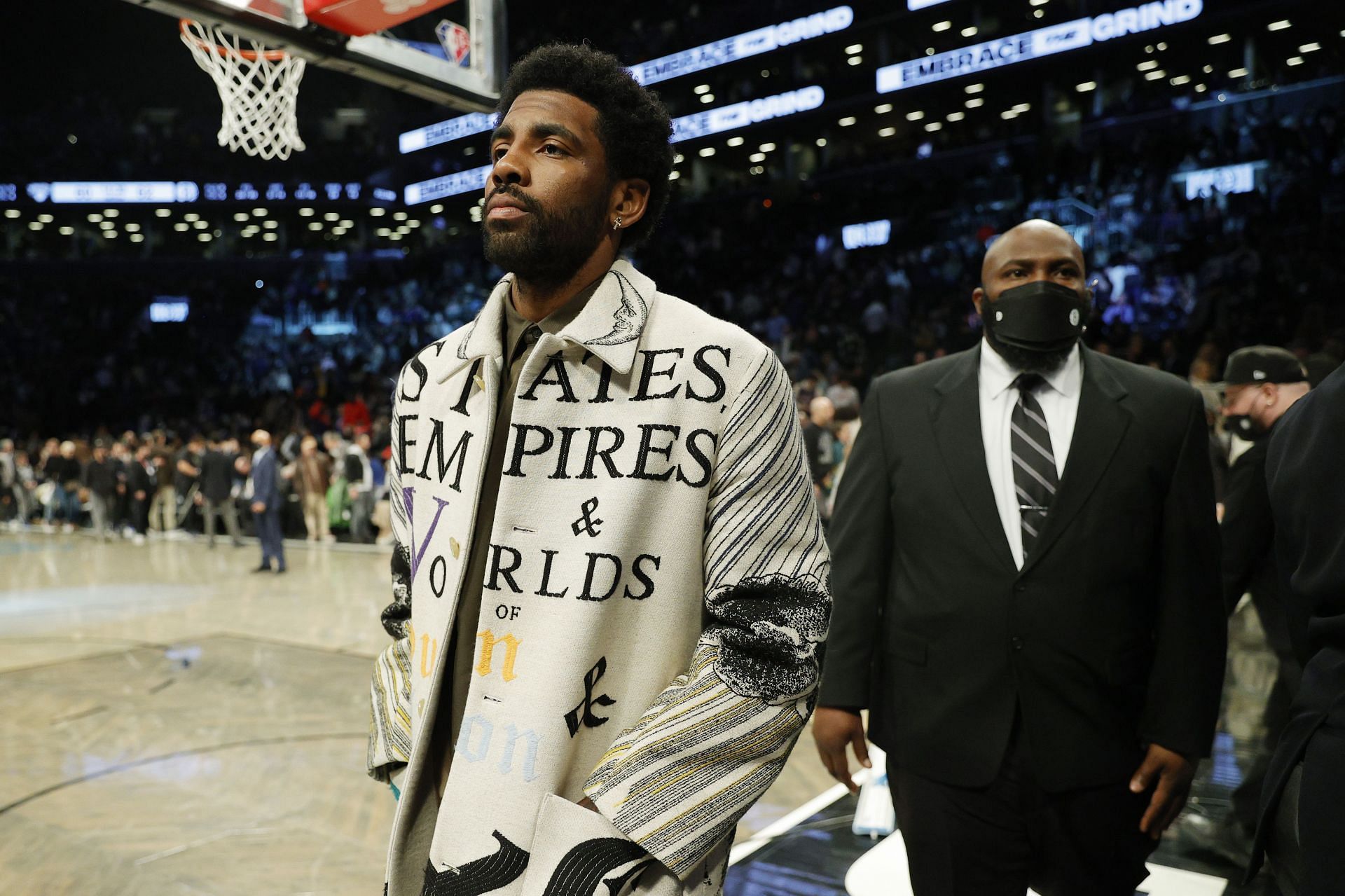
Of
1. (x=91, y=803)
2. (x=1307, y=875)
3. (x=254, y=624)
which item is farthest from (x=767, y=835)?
(x=254, y=624)

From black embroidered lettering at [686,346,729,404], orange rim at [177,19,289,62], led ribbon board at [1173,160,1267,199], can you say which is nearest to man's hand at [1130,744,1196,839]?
black embroidered lettering at [686,346,729,404]

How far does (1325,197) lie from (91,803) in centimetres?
1224

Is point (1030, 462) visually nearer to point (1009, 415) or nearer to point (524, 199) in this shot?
point (1009, 415)

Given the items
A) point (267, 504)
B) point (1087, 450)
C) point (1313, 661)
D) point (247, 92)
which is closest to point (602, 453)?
point (1313, 661)

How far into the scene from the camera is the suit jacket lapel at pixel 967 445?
191cm

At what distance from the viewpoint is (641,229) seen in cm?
148

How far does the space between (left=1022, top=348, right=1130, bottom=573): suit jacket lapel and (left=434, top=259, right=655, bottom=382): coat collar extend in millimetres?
917

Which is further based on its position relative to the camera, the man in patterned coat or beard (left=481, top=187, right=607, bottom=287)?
beard (left=481, top=187, right=607, bottom=287)

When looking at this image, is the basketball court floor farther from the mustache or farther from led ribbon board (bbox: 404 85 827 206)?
led ribbon board (bbox: 404 85 827 206)

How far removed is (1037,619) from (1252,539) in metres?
1.55

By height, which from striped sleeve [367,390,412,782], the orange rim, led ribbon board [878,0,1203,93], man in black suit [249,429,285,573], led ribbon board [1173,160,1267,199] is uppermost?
led ribbon board [878,0,1203,93]

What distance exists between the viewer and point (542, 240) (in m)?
1.32

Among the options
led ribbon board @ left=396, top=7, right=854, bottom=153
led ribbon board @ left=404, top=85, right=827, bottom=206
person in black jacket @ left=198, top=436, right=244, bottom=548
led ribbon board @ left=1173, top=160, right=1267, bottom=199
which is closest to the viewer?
led ribbon board @ left=1173, top=160, right=1267, bottom=199

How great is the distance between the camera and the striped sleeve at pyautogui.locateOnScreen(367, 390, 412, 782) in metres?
1.40
